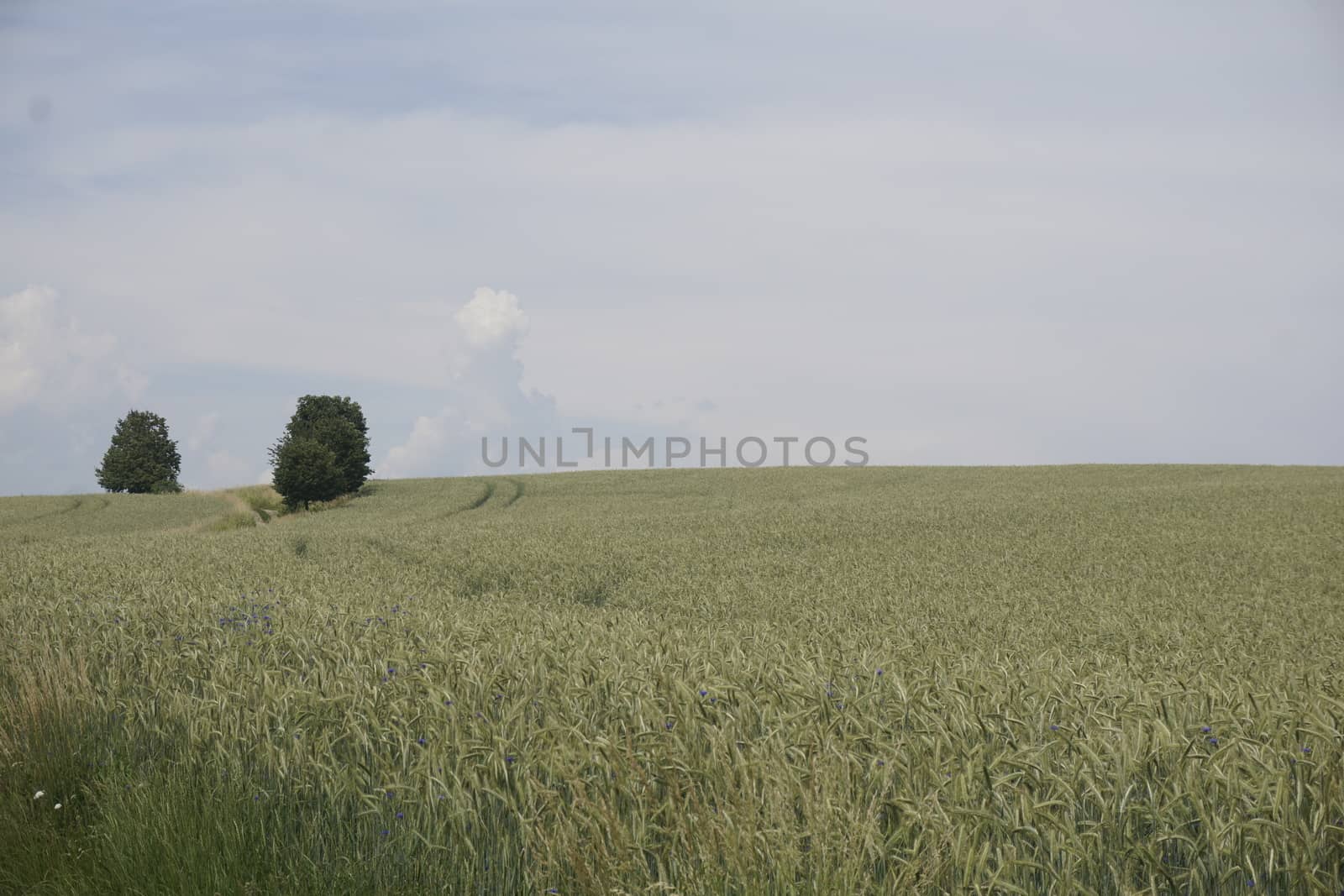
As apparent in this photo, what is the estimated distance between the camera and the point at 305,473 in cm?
4300

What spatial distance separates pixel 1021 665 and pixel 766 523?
14729 mm

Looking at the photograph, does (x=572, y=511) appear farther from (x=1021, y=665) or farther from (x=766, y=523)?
(x=1021, y=665)

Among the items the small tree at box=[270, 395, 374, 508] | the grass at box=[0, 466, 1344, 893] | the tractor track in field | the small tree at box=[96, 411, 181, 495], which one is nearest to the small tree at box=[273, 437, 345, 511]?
the small tree at box=[270, 395, 374, 508]

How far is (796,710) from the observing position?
438 cm

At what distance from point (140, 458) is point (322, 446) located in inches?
1308

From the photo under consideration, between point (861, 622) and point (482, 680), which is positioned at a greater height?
point (482, 680)

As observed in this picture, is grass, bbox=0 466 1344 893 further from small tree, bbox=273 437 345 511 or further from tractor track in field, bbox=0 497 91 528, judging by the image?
tractor track in field, bbox=0 497 91 528

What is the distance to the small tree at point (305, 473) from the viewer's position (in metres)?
42.8

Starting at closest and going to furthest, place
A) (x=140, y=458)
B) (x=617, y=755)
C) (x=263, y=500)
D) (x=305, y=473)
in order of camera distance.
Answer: (x=617, y=755) → (x=305, y=473) → (x=263, y=500) → (x=140, y=458)

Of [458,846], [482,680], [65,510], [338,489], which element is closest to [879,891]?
[458,846]

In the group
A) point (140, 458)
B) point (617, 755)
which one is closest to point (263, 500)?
point (140, 458)

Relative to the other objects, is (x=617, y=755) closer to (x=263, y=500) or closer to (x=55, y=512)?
(x=263, y=500)

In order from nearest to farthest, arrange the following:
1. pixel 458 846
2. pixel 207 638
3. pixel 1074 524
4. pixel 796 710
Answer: pixel 458 846, pixel 796 710, pixel 207 638, pixel 1074 524

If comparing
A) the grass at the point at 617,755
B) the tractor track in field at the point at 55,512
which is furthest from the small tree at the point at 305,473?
the grass at the point at 617,755
